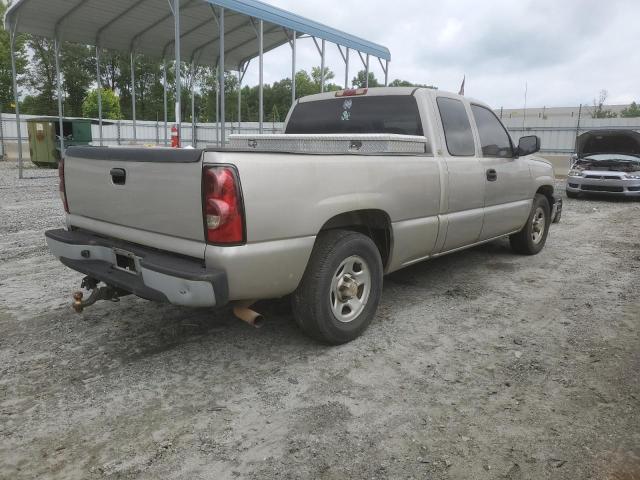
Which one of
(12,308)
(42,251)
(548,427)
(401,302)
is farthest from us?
(42,251)

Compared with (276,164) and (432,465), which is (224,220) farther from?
(432,465)

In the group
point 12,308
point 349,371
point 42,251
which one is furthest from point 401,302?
point 42,251

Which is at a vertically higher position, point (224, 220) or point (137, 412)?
point (224, 220)

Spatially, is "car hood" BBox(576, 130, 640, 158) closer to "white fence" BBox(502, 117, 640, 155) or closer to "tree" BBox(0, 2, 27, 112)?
"white fence" BBox(502, 117, 640, 155)

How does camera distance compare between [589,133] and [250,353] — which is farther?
[589,133]

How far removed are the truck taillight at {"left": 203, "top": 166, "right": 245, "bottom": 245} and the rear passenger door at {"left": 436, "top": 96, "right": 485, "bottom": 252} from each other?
2.19m

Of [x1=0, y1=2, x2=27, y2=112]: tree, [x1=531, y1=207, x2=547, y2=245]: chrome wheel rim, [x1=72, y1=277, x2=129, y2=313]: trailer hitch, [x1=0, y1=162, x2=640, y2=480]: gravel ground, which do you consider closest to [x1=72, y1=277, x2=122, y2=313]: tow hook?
[x1=72, y1=277, x2=129, y2=313]: trailer hitch

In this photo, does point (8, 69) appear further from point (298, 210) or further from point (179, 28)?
point (298, 210)

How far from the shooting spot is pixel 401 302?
4.49m

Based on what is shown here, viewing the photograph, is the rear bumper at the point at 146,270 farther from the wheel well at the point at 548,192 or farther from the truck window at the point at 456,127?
the wheel well at the point at 548,192

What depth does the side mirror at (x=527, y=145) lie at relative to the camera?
5281 mm

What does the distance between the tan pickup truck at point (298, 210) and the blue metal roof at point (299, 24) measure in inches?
262

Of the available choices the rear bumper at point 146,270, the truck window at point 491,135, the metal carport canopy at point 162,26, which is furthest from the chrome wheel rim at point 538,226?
the metal carport canopy at point 162,26

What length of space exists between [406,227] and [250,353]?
4.94ft
